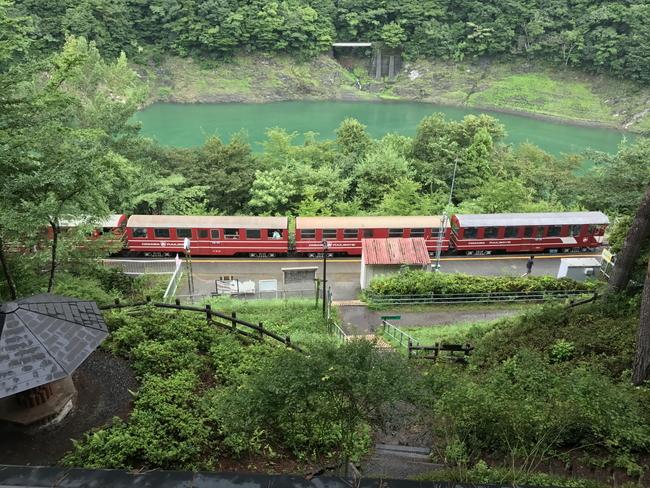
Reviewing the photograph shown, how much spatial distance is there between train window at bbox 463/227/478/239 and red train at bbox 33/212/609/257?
0.03 metres

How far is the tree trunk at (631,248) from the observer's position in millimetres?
14156

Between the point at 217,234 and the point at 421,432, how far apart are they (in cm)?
1800

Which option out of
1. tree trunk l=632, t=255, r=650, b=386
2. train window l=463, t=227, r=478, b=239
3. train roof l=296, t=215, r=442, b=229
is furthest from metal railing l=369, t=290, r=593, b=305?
tree trunk l=632, t=255, r=650, b=386

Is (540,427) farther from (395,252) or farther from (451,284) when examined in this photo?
(395,252)

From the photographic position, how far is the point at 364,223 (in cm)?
2694

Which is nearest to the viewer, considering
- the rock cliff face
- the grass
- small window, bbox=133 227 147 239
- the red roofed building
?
the red roofed building

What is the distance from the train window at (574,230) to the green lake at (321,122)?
29571mm

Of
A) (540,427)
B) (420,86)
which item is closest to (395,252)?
(540,427)

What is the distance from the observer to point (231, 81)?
7181 cm

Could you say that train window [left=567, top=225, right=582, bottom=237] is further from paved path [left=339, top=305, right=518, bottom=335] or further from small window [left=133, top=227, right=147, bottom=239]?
small window [left=133, top=227, right=147, bottom=239]

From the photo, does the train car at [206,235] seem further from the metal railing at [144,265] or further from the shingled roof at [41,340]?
the shingled roof at [41,340]

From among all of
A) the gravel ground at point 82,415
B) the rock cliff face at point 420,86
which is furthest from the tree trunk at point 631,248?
the rock cliff face at point 420,86

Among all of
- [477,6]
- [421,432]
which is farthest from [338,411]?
[477,6]

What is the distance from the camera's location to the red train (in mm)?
26391
